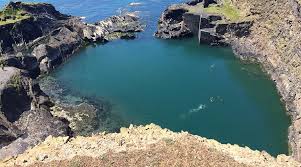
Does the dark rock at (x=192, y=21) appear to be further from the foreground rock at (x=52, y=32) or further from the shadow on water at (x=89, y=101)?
the shadow on water at (x=89, y=101)

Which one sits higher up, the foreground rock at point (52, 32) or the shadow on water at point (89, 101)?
the foreground rock at point (52, 32)

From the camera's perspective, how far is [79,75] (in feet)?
401

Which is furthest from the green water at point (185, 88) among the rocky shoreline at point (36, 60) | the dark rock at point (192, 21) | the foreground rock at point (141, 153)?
the foreground rock at point (141, 153)

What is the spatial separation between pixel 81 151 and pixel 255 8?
267ft

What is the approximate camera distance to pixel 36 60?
125625 millimetres

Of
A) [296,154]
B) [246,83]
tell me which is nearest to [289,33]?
[246,83]

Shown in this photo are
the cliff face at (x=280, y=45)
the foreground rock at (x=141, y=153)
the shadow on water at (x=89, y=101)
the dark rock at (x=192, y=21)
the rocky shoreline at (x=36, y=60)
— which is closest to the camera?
the foreground rock at (x=141, y=153)

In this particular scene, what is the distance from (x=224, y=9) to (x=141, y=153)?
86922 mm

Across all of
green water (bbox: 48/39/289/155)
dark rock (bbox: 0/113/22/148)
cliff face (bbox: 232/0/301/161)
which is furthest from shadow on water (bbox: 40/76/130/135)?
cliff face (bbox: 232/0/301/161)

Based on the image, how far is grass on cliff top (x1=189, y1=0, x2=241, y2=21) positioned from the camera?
134250 millimetres

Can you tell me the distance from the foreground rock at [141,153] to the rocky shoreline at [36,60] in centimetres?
1186

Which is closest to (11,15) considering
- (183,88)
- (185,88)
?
(183,88)

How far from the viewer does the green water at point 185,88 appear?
92.2m

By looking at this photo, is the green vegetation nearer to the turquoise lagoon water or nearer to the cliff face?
the turquoise lagoon water
